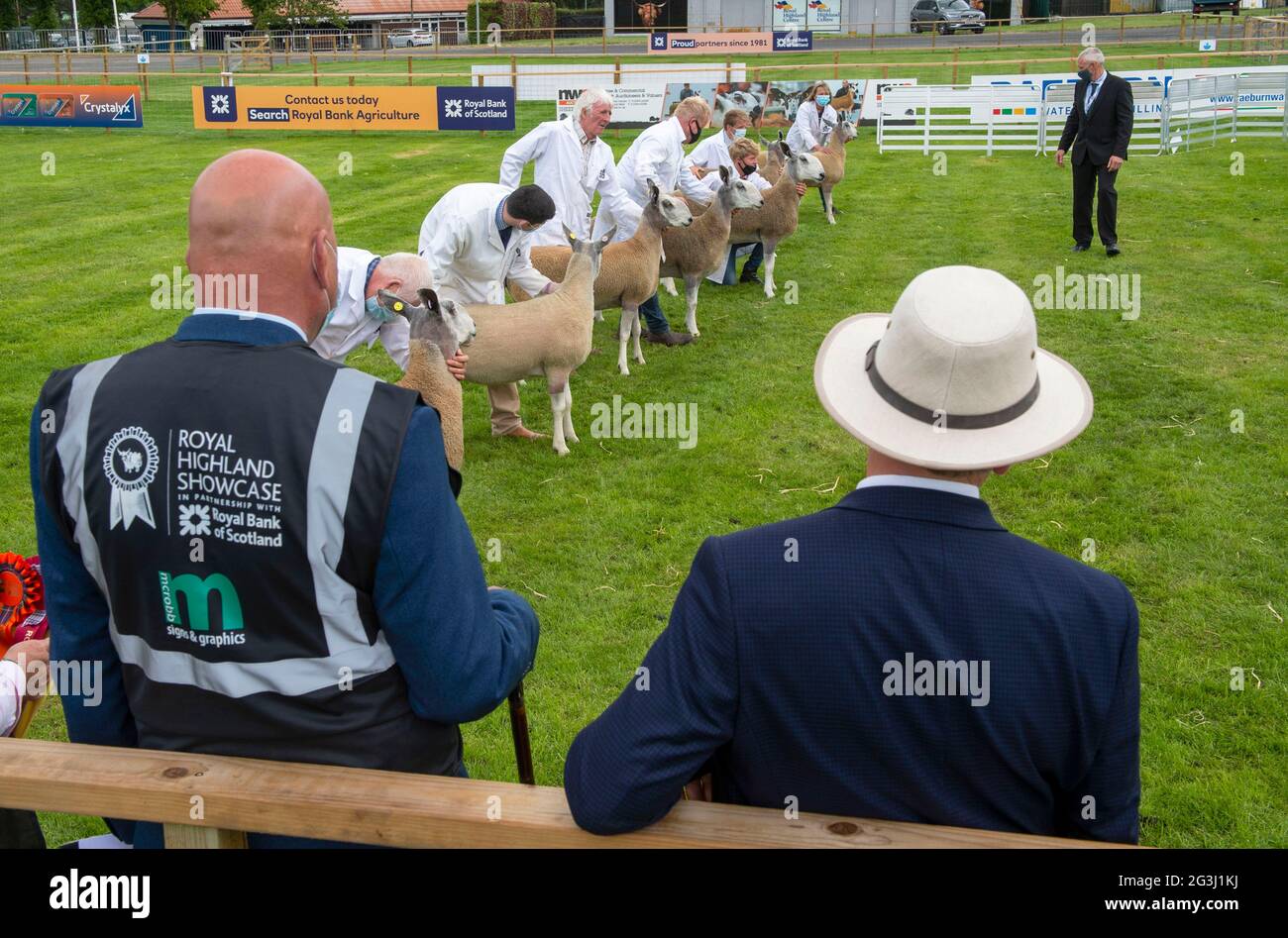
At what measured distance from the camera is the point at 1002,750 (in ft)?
6.26

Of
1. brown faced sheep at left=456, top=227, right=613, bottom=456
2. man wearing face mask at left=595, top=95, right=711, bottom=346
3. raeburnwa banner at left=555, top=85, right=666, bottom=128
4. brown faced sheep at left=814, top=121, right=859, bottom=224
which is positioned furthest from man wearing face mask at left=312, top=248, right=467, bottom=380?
raeburnwa banner at left=555, top=85, right=666, bottom=128

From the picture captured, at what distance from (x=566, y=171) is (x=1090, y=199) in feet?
23.9

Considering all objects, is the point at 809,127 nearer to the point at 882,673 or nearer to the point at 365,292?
the point at 365,292

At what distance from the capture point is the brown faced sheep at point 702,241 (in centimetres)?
1130

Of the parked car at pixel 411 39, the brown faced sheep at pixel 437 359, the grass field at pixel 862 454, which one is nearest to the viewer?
the grass field at pixel 862 454

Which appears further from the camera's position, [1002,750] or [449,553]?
[449,553]

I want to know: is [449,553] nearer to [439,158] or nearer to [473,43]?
[439,158]

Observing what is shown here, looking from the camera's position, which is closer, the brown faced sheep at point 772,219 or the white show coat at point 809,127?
the brown faced sheep at point 772,219

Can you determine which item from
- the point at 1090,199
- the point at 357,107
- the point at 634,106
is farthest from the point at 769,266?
the point at 357,107

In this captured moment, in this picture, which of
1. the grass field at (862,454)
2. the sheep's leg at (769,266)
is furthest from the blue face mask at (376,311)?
the sheep's leg at (769,266)

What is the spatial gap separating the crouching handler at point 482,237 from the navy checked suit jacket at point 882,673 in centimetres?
601

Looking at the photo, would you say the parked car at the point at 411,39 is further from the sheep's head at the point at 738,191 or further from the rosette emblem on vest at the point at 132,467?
the rosette emblem on vest at the point at 132,467

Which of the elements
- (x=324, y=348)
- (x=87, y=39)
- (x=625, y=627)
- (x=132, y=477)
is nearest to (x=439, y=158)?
(x=324, y=348)
